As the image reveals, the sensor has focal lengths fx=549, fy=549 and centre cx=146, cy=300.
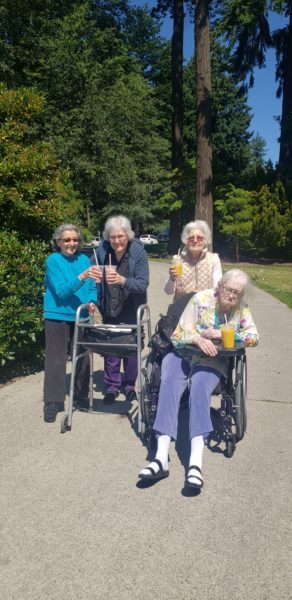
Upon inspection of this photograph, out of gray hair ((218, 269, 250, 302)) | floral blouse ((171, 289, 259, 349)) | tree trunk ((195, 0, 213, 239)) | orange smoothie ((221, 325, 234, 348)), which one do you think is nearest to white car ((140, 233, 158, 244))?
tree trunk ((195, 0, 213, 239))

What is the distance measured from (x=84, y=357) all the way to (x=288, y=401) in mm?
1991

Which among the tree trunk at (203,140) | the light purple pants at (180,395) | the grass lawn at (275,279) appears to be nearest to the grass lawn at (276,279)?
the grass lawn at (275,279)

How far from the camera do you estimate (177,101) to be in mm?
25938

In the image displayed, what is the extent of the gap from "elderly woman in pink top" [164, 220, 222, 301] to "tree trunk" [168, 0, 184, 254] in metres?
22.0

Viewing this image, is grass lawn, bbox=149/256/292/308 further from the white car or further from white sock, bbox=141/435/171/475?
the white car

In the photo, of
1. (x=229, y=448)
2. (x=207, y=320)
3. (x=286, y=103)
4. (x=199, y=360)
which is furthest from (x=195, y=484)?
(x=286, y=103)

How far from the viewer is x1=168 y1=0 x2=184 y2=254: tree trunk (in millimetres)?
24719

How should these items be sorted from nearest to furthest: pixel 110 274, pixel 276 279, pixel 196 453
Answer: pixel 196 453, pixel 110 274, pixel 276 279

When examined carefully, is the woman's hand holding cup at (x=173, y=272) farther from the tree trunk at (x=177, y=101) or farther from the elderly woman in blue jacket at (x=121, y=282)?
the tree trunk at (x=177, y=101)

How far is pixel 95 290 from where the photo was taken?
4789 millimetres

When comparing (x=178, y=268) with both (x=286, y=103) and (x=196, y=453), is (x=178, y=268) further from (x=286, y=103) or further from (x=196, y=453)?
(x=286, y=103)

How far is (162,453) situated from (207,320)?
3.43 ft

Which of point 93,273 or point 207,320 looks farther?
point 93,273

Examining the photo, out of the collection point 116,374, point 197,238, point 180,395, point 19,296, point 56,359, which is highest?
point 197,238
